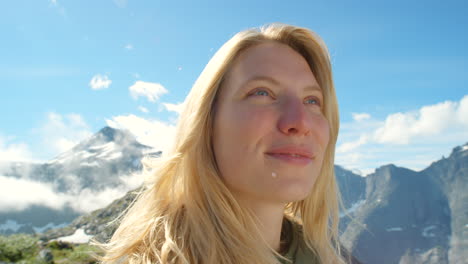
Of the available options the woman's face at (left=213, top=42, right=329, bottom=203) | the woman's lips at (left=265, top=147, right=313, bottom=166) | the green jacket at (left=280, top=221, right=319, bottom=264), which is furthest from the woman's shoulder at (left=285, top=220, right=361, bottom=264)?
the woman's lips at (left=265, top=147, right=313, bottom=166)

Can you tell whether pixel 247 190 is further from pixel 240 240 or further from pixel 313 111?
pixel 313 111

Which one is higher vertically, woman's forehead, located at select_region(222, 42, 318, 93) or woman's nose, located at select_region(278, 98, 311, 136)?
woman's forehead, located at select_region(222, 42, 318, 93)

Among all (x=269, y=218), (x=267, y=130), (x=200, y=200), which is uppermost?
(x=267, y=130)

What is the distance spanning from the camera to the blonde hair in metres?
2.54

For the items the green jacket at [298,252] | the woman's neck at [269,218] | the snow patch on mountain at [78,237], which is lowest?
the green jacket at [298,252]

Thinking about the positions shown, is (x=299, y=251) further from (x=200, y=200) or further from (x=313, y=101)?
(x=313, y=101)

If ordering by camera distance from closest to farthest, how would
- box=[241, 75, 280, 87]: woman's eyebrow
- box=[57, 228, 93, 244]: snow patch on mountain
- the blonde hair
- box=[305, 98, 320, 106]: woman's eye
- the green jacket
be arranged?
the blonde hair < box=[241, 75, 280, 87]: woman's eyebrow < box=[305, 98, 320, 106]: woman's eye < the green jacket < box=[57, 228, 93, 244]: snow patch on mountain

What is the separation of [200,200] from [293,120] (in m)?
1.03

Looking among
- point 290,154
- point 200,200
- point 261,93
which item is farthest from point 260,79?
point 200,200

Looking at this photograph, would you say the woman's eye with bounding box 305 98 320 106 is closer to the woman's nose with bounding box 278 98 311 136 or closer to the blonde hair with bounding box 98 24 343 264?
the blonde hair with bounding box 98 24 343 264

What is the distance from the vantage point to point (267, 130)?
2605mm

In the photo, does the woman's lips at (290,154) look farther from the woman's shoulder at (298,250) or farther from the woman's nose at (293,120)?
the woman's shoulder at (298,250)

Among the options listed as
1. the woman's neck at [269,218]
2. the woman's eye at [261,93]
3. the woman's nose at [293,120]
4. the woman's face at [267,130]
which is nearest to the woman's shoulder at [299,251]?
the woman's neck at [269,218]

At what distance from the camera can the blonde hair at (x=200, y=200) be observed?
8.32 feet
